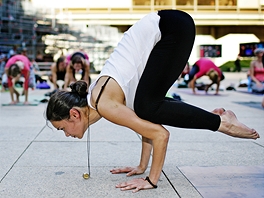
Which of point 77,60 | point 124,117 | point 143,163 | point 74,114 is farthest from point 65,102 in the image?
point 77,60

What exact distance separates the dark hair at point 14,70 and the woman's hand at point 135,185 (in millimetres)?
6844

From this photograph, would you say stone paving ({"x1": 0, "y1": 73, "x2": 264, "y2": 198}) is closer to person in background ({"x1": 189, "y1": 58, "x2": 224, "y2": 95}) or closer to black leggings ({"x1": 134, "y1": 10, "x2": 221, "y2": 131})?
black leggings ({"x1": 134, "y1": 10, "x2": 221, "y2": 131})

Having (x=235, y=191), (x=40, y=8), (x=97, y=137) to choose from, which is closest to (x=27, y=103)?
(x=97, y=137)

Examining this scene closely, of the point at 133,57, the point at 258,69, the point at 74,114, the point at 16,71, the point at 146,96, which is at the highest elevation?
the point at 133,57

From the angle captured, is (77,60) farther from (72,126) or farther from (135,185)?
(135,185)

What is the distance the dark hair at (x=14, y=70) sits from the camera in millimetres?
9445

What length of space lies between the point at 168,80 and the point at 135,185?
2.56 feet

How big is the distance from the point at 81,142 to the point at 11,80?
198 inches

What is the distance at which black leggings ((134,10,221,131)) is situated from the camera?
2.90 m

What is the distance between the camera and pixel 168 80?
2998mm

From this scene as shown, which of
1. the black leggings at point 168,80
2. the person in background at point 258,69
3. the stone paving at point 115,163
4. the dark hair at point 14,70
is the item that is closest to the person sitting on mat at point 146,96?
the black leggings at point 168,80

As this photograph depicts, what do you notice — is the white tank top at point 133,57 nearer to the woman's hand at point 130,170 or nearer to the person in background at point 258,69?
the woman's hand at point 130,170

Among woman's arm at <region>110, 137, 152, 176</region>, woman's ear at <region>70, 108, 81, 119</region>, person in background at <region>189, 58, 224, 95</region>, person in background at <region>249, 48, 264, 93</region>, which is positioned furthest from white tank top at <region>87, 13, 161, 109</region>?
person in background at <region>189, 58, 224, 95</region>

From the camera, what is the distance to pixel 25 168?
3.73 metres
